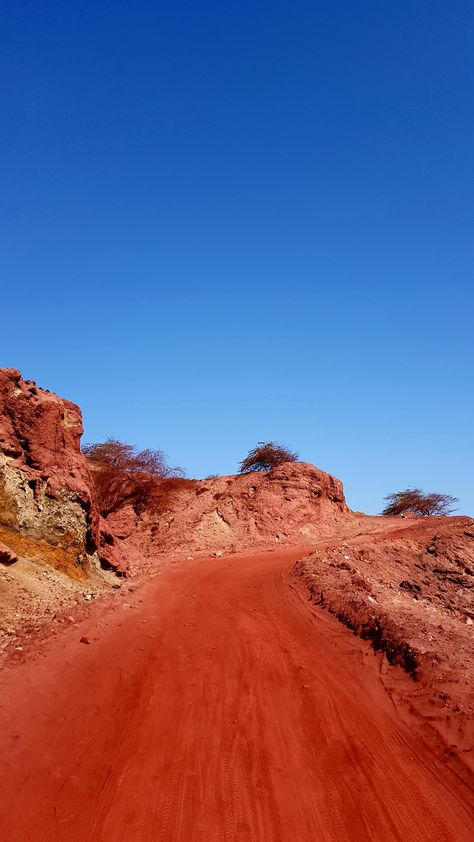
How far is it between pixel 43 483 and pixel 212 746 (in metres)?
8.29

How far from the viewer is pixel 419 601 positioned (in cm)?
1371

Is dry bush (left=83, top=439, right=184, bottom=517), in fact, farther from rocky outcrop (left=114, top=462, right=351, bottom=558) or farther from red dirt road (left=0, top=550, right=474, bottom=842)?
red dirt road (left=0, top=550, right=474, bottom=842)

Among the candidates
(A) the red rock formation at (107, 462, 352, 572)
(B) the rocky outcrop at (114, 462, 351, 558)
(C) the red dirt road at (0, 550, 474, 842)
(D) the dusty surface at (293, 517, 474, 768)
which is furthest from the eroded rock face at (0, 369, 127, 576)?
(A) the red rock formation at (107, 462, 352, 572)

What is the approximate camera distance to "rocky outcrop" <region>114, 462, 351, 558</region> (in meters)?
21.3

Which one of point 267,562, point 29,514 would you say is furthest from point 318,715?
point 267,562

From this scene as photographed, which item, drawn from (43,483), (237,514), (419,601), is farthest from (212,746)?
(237,514)

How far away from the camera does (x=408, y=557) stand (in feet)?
55.8

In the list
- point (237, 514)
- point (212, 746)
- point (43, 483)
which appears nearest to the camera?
point (212, 746)

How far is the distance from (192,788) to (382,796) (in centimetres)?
196

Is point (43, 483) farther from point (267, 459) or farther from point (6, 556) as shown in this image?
point (267, 459)

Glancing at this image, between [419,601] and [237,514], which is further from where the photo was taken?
[237,514]

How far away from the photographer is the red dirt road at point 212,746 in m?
4.67

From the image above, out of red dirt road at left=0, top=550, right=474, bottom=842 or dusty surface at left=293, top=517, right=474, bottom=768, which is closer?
red dirt road at left=0, top=550, right=474, bottom=842

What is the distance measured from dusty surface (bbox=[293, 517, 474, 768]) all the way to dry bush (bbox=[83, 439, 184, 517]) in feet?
34.8
